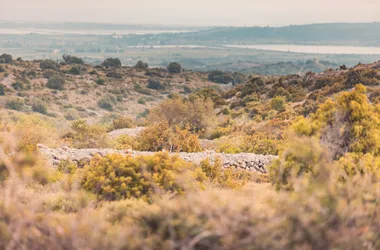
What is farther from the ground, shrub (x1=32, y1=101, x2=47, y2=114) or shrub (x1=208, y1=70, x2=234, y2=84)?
shrub (x1=208, y1=70, x2=234, y2=84)

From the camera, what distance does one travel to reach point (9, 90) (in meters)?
45.3

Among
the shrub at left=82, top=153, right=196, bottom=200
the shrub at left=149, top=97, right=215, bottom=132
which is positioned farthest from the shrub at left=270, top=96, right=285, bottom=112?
the shrub at left=82, top=153, right=196, bottom=200

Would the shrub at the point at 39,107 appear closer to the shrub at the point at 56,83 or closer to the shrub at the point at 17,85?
the shrub at the point at 17,85

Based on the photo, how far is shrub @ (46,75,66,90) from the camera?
164 ft

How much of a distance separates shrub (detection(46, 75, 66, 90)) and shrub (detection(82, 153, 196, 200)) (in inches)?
1754

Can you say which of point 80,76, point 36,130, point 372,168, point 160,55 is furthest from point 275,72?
point 372,168

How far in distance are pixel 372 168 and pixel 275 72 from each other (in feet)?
342

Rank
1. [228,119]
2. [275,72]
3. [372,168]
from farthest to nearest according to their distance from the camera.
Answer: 1. [275,72]
2. [228,119]
3. [372,168]

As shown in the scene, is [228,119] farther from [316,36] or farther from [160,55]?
[316,36]

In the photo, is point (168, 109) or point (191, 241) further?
point (168, 109)

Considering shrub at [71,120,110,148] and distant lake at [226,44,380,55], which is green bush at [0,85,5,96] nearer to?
shrub at [71,120,110,148]

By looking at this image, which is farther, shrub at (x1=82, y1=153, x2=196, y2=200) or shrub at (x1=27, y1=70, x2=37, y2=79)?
shrub at (x1=27, y1=70, x2=37, y2=79)

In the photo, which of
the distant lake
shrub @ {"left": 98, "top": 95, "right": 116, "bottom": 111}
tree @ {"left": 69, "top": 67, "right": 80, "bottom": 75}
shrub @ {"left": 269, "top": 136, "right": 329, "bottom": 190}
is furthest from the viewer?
the distant lake

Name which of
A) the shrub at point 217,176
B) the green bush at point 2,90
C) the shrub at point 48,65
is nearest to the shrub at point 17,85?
the green bush at point 2,90
